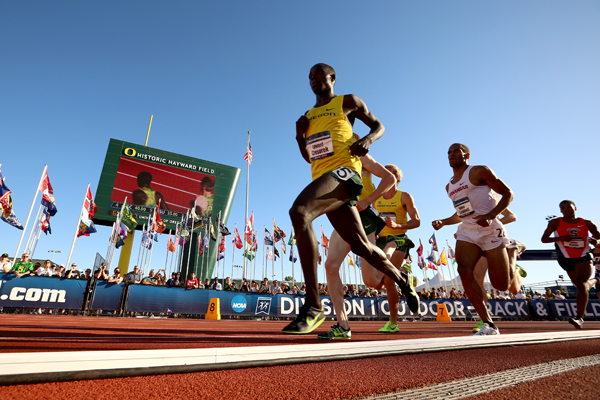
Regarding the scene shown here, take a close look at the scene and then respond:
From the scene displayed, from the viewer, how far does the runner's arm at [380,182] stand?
10.9 ft

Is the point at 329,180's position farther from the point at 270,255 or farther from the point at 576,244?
the point at 270,255

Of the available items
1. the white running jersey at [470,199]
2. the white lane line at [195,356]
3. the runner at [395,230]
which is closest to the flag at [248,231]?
the runner at [395,230]

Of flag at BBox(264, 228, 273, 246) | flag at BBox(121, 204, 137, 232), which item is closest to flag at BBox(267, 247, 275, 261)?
flag at BBox(264, 228, 273, 246)

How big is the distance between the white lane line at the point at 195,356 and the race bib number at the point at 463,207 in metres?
2.13

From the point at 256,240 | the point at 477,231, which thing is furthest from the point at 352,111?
the point at 256,240

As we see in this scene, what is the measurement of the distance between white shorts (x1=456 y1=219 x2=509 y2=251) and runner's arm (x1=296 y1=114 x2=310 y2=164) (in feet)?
7.63

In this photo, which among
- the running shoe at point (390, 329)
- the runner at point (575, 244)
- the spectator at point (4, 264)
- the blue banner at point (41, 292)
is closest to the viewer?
the running shoe at point (390, 329)

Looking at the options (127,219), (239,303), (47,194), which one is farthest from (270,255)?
(47,194)

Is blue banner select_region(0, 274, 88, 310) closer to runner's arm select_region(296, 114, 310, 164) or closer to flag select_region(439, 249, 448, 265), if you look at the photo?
runner's arm select_region(296, 114, 310, 164)

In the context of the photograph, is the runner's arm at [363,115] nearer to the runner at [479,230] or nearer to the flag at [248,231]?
the runner at [479,230]

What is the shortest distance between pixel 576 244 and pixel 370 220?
4.92 m

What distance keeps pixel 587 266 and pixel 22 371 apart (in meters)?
8.05

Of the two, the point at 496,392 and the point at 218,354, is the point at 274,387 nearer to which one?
the point at 218,354

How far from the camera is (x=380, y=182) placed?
3352 mm
